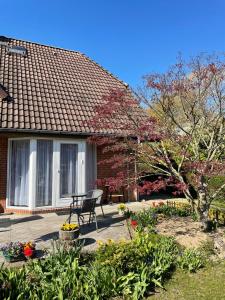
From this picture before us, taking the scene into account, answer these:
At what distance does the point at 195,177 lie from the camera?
317 inches

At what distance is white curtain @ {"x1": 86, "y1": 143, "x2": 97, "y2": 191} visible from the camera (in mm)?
13093

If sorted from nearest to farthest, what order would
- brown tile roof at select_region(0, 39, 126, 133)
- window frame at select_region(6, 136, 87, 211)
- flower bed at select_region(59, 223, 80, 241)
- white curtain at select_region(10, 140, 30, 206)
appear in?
flower bed at select_region(59, 223, 80, 241) → window frame at select_region(6, 136, 87, 211) → white curtain at select_region(10, 140, 30, 206) → brown tile roof at select_region(0, 39, 126, 133)

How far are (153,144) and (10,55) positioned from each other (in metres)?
10.00

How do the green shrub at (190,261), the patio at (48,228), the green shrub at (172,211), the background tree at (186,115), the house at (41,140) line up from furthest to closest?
the house at (41,140) < the green shrub at (172,211) < the background tree at (186,115) < the patio at (48,228) < the green shrub at (190,261)

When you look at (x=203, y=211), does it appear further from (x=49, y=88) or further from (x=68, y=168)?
(x=49, y=88)

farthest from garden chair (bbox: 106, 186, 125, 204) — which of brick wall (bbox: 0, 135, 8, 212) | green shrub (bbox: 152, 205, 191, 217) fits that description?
brick wall (bbox: 0, 135, 8, 212)

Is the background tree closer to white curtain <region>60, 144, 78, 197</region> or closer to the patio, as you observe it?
the patio

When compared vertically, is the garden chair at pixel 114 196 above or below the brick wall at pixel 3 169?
below

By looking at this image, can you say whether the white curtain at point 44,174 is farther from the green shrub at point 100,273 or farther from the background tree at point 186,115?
the green shrub at point 100,273

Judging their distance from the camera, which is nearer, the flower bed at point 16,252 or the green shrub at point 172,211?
the flower bed at point 16,252

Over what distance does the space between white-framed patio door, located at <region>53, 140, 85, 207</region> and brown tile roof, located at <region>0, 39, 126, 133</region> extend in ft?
2.50

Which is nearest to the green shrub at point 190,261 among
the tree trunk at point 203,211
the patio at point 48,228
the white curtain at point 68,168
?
the tree trunk at point 203,211

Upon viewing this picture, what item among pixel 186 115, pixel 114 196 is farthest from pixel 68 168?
pixel 186 115

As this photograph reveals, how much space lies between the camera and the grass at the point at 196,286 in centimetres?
504
